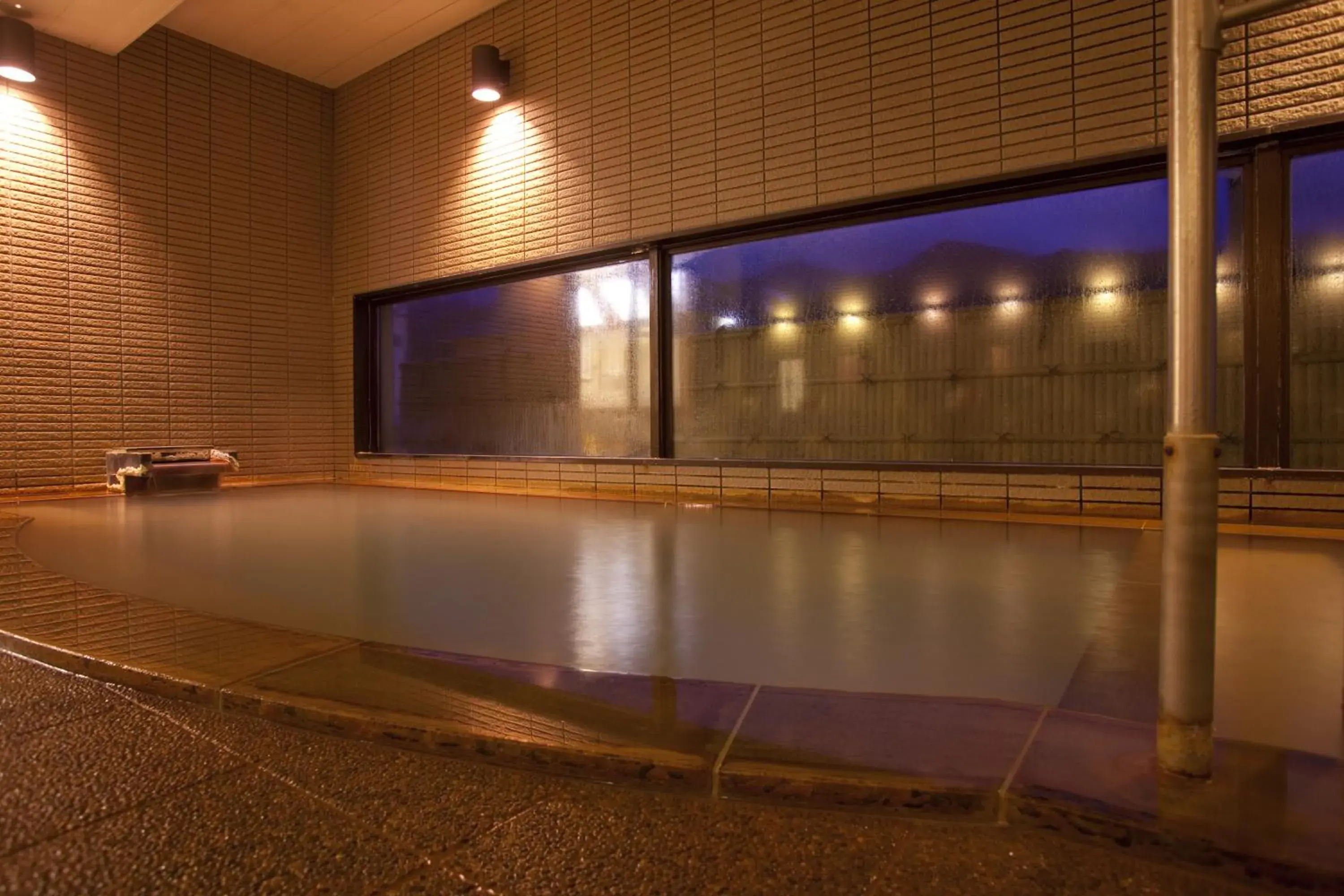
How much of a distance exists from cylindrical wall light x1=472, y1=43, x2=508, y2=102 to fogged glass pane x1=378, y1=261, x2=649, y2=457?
1445 millimetres

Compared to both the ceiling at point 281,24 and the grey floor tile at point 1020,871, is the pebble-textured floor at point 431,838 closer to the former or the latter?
the grey floor tile at point 1020,871

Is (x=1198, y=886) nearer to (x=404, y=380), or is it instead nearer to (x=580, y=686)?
(x=580, y=686)

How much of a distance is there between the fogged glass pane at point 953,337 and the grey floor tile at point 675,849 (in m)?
3.22

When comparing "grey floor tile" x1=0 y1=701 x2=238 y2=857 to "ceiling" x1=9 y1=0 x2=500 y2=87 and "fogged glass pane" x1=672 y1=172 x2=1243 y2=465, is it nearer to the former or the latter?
"fogged glass pane" x1=672 y1=172 x2=1243 y2=465

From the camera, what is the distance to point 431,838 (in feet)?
2.90

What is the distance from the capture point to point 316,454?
7281 mm

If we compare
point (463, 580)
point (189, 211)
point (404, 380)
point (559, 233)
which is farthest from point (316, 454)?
point (463, 580)

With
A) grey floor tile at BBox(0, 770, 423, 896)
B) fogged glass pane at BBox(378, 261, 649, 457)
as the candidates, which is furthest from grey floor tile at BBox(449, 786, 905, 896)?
fogged glass pane at BBox(378, 261, 649, 457)

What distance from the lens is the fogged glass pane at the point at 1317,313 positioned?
127 inches

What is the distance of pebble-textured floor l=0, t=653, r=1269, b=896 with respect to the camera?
802mm

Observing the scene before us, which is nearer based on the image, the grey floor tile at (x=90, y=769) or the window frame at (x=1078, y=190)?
the grey floor tile at (x=90, y=769)

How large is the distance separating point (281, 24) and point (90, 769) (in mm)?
6849

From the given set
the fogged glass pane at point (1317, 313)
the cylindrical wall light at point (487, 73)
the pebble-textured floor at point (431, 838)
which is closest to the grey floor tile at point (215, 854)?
the pebble-textured floor at point (431, 838)

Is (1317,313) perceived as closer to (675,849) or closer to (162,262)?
(675,849)
